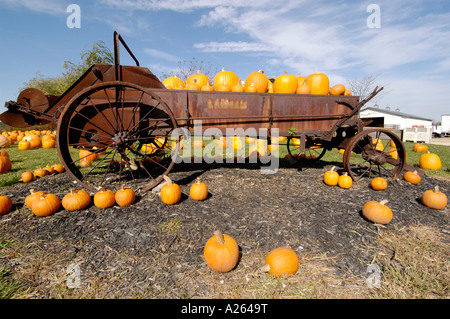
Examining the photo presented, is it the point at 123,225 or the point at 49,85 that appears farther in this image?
the point at 49,85

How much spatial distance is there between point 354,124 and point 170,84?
4777 mm

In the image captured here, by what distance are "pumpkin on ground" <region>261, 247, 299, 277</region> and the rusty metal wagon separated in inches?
103

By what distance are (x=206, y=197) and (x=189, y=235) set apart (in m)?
1.15

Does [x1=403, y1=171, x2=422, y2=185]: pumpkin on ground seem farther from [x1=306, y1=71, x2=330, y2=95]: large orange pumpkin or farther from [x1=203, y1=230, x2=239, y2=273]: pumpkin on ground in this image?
[x1=203, y1=230, x2=239, y2=273]: pumpkin on ground

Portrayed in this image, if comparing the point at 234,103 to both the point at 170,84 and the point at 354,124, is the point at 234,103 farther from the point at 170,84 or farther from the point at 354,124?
the point at 354,124

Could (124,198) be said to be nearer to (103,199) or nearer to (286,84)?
(103,199)

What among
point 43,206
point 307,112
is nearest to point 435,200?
point 307,112

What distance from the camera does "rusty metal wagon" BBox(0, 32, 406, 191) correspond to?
4.02 meters

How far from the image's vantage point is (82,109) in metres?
4.16

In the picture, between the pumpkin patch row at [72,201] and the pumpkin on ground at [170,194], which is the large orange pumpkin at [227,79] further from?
the pumpkin patch row at [72,201]

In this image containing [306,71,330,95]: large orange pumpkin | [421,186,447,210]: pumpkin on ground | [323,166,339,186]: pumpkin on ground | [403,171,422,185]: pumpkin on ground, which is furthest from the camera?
[306,71,330,95]: large orange pumpkin

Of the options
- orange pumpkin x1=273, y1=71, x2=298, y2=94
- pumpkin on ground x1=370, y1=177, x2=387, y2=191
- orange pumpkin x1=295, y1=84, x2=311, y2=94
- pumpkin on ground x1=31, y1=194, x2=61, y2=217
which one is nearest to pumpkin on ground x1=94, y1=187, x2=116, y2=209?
pumpkin on ground x1=31, y1=194, x2=61, y2=217

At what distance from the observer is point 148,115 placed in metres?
4.52
